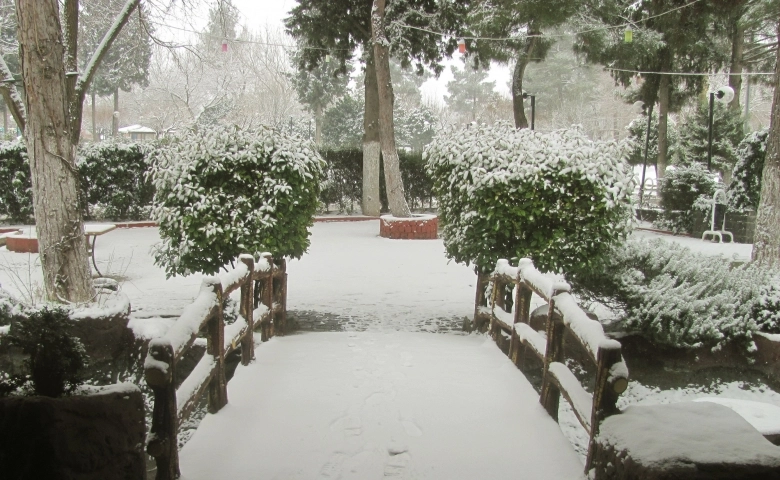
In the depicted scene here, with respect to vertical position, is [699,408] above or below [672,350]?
above

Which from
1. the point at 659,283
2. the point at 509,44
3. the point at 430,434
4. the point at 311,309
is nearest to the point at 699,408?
the point at 430,434

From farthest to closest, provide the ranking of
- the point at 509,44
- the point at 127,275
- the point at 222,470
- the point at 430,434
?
the point at 509,44
the point at 127,275
the point at 430,434
the point at 222,470

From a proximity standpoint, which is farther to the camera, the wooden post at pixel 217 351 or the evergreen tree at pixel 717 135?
the evergreen tree at pixel 717 135

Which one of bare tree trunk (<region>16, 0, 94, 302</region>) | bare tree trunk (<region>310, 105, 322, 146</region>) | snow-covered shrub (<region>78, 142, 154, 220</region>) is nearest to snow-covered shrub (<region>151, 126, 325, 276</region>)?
bare tree trunk (<region>16, 0, 94, 302</region>)

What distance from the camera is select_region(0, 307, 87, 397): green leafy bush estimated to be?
2707 millimetres

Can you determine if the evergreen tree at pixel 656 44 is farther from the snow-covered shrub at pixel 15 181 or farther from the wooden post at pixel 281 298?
the snow-covered shrub at pixel 15 181

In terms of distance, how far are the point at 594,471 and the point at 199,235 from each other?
5234mm

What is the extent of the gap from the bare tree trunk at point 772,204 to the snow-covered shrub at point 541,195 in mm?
2934

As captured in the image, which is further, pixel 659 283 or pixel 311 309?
pixel 311 309

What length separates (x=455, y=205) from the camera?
7.67 metres

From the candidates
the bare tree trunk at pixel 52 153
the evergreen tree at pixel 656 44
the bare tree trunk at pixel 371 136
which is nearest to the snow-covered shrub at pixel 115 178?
the bare tree trunk at pixel 371 136

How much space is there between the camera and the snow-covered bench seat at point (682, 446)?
2.54 meters

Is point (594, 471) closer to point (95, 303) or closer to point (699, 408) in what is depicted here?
point (699, 408)

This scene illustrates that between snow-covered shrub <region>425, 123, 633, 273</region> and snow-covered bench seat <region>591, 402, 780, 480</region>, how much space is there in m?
3.92
